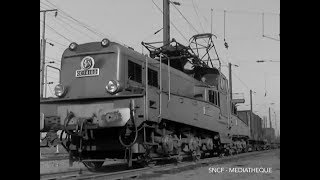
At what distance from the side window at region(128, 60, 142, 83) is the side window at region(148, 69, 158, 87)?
0.27 meters

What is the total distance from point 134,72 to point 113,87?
0.83 metres

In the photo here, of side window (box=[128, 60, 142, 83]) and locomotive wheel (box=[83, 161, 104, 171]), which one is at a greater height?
side window (box=[128, 60, 142, 83])

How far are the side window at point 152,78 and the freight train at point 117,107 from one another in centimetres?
2

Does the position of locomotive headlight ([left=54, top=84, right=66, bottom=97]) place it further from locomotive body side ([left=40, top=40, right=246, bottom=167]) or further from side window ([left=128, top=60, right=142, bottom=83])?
side window ([left=128, top=60, right=142, bottom=83])

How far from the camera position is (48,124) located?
7035 millimetres

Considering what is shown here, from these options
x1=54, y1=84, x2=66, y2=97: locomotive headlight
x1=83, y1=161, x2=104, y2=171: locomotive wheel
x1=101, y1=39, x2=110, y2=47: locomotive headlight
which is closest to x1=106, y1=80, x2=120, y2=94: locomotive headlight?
x1=101, y1=39, x2=110, y2=47: locomotive headlight

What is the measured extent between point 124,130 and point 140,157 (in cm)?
87

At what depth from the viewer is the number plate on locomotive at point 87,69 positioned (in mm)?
7401

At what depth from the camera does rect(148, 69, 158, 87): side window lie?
811 cm

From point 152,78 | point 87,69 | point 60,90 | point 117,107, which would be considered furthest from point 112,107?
point 152,78

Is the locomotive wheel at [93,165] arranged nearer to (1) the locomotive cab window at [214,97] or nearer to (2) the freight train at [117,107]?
(2) the freight train at [117,107]

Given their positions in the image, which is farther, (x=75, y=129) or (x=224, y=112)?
(x=224, y=112)
